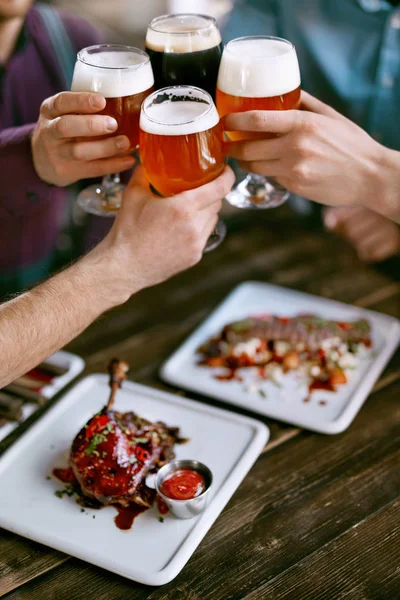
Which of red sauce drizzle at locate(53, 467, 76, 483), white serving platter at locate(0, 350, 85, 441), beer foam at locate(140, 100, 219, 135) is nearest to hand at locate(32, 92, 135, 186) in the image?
beer foam at locate(140, 100, 219, 135)

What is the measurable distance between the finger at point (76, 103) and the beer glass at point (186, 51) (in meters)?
0.21

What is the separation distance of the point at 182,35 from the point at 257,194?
0.43 meters

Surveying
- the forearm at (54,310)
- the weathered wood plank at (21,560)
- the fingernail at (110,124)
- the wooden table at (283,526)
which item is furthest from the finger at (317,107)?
the weathered wood plank at (21,560)

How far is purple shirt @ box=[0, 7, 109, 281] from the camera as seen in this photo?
1.91m

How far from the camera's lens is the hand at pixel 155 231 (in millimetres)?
1443

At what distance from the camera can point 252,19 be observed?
277 cm

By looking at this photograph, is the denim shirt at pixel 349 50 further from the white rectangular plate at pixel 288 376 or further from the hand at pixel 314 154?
the hand at pixel 314 154

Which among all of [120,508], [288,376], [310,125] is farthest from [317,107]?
[120,508]

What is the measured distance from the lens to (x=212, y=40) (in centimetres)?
150

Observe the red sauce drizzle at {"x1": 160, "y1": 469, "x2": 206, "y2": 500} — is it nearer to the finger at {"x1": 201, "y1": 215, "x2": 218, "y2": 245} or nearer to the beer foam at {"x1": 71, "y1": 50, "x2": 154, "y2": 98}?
the finger at {"x1": 201, "y1": 215, "x2": 218, "y2": 245}

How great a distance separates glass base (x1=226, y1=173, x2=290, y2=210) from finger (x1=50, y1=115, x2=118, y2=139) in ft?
1.21

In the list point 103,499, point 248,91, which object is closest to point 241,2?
point 248,91

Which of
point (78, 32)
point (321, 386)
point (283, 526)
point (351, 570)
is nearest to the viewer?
point (351, 570)

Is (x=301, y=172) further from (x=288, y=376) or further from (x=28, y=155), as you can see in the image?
(x=28, y=155)
